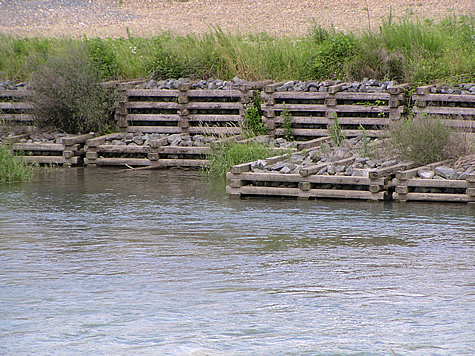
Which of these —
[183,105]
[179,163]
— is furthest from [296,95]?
[179,163]

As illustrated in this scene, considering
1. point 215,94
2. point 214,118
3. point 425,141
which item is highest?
point 215,94

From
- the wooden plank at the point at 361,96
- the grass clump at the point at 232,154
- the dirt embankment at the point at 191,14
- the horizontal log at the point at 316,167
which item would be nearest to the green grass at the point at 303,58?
the wooden plank at the point at 361,96

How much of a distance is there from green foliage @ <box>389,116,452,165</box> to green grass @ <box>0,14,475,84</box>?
3.72 metres

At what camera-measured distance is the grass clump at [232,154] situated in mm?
12906

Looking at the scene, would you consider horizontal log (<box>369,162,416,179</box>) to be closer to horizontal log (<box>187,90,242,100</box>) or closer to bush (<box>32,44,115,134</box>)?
horizontal log (<box>187,90,242,100</box>)

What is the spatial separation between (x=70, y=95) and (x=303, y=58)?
514cm

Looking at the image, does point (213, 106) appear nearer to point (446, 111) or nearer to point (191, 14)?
point (446, 111)

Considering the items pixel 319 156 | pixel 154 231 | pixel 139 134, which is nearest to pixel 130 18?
pixel 139 134

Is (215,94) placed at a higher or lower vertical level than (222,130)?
higher

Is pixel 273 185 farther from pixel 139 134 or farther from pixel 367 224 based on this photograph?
pixel 139 134

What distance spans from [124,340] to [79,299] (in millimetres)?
1029

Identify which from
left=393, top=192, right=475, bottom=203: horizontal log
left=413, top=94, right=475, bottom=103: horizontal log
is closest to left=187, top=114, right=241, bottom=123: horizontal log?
left=413, top=94, right=475, bottom=103: horizontal log

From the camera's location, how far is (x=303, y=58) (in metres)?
16.8

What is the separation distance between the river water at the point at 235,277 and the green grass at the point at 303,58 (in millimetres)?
5887
